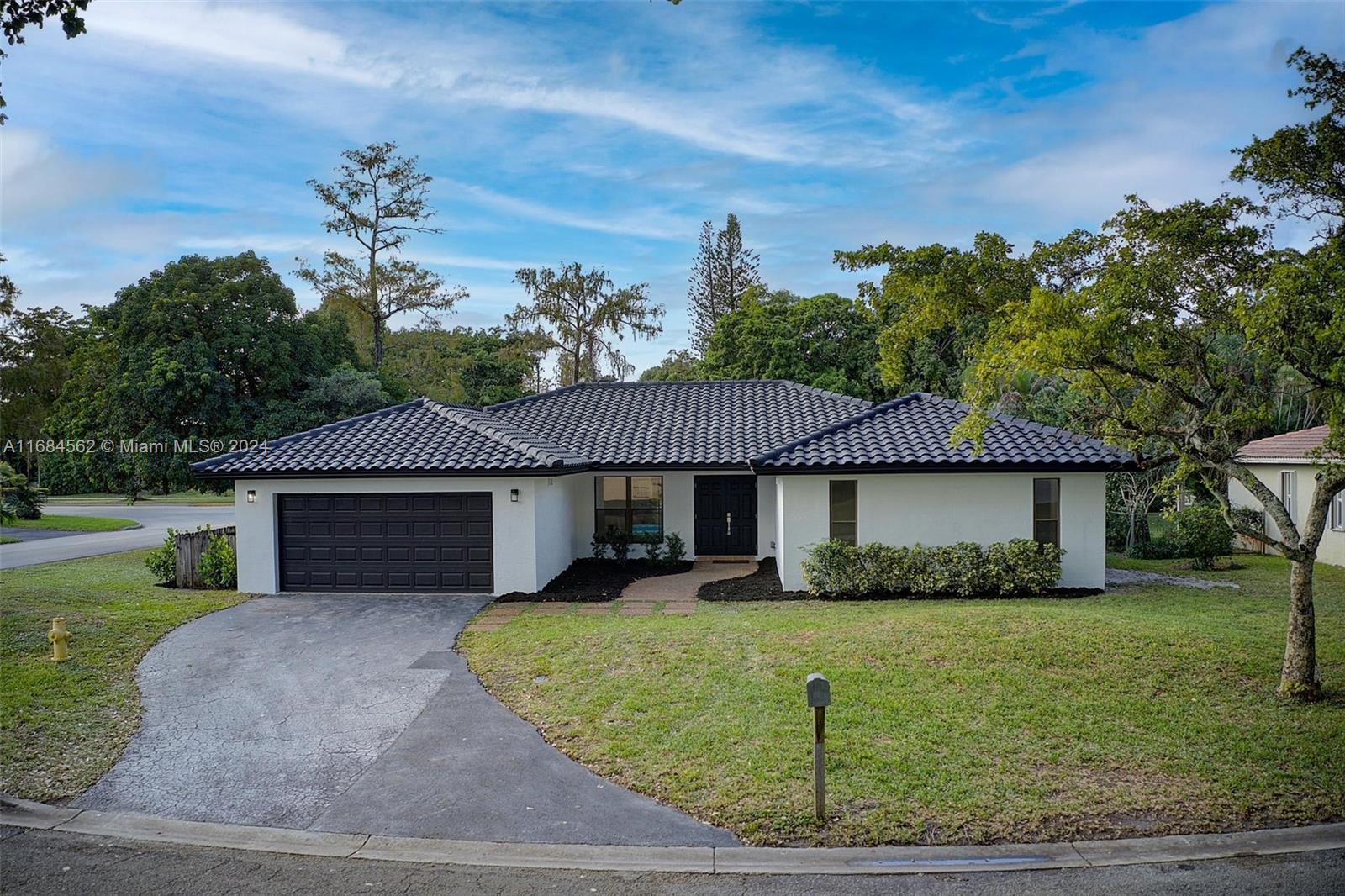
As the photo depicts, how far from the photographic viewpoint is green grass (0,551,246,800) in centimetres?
671

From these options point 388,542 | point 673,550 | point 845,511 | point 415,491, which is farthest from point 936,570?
point 388,542

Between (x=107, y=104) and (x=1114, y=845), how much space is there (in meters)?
15.9

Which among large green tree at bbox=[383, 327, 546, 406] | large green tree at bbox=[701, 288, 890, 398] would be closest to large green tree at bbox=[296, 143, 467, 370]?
large green tree at bbox=[383, 327, 546, 406]

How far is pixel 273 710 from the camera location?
26.9 feet

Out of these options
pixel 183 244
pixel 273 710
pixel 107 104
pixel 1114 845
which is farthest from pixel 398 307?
pixel 1114 845

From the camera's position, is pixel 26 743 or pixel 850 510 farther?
pixel 850 510

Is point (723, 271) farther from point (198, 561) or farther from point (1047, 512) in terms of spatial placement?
point (198, 561)

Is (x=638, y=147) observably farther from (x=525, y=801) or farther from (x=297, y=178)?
(x=297, y=178)

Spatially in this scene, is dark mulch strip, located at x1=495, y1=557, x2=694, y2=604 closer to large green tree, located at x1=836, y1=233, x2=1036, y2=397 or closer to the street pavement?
large green tree, located at x1=836, y1=233, x2=1036, y2=397

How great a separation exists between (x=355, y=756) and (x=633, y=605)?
6.74 metres

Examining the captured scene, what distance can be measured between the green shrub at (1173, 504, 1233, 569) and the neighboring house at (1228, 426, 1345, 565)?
0.94 metres

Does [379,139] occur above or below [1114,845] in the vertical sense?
above

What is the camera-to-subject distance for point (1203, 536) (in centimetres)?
1806

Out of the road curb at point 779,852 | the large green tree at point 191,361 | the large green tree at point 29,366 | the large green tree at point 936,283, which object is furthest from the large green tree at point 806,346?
the road curb at point 779,852
